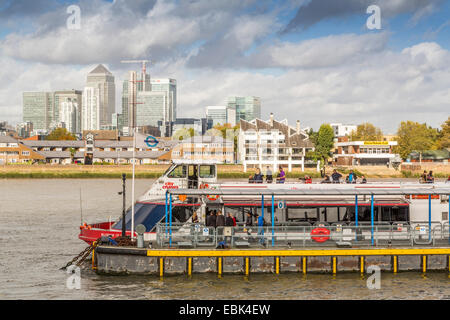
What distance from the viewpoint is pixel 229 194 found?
2455 centimetres

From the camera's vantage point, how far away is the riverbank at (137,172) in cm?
11731

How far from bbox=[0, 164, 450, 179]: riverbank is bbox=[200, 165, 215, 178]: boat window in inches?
3365

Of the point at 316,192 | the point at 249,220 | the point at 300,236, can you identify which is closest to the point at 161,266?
the point at 249,220

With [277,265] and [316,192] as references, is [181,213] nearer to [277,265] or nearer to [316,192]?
[277,265]

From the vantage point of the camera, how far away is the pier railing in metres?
23.8

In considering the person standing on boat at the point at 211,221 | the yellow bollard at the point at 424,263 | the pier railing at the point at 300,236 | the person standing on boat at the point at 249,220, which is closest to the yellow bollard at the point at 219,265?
the pier railing at the point at 300,236

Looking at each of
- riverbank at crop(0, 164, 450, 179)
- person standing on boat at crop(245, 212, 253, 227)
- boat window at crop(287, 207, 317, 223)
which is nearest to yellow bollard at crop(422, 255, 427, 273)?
boat window at crop(287, 207, 317, 223)

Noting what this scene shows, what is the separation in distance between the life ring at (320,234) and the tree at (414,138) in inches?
4380

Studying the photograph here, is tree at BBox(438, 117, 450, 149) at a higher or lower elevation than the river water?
higher

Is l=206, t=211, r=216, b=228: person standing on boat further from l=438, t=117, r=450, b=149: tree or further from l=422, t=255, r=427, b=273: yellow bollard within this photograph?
l=438, t=117, r=450, b=149: tree

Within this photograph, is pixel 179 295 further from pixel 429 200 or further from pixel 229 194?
pixel 429 200

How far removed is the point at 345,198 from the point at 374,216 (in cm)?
137
